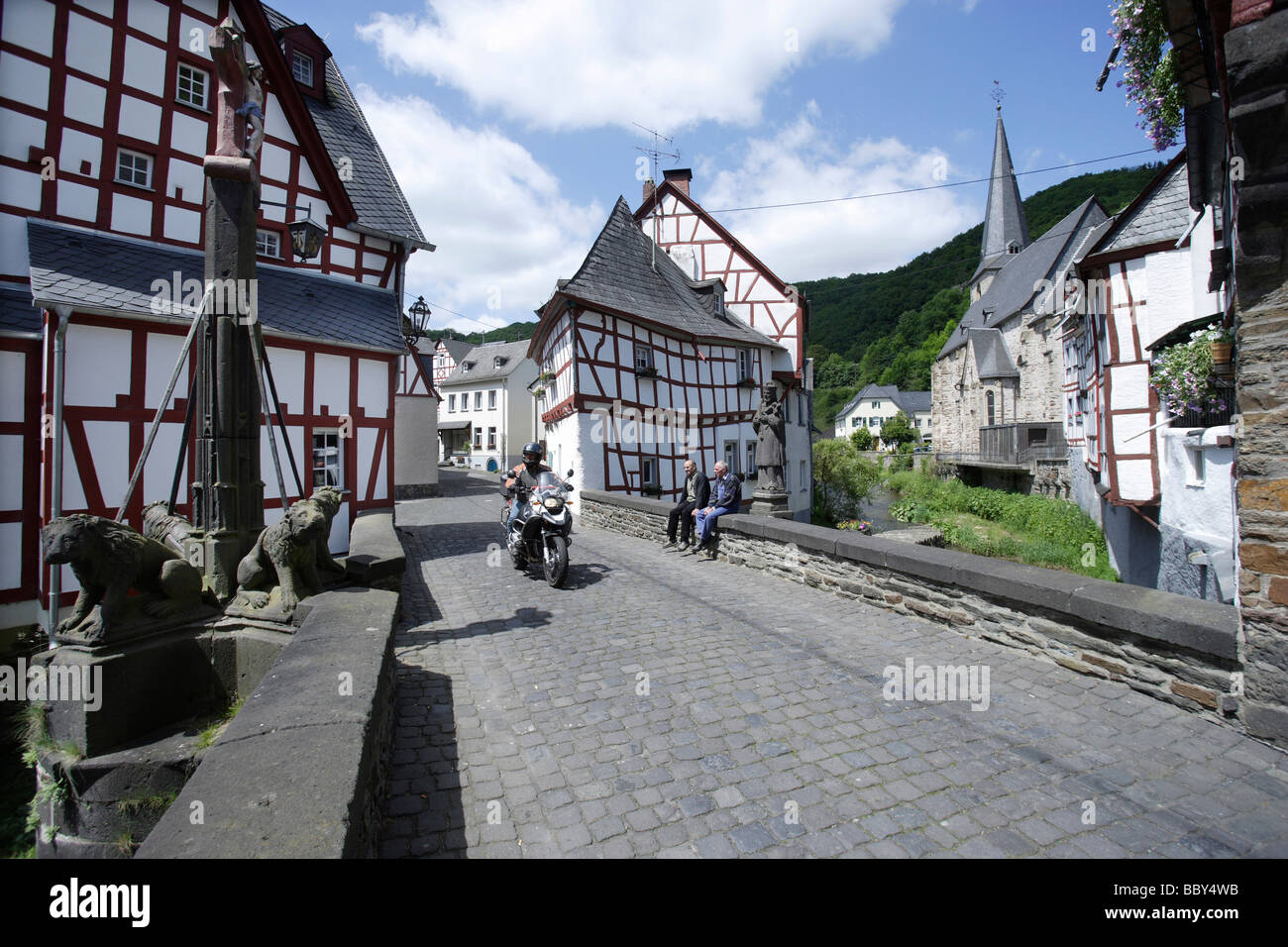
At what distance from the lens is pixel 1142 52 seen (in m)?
7.46

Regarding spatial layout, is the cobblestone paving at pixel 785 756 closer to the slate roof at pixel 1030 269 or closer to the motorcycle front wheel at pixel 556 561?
the motorcycle front wheel at pixel 556 561

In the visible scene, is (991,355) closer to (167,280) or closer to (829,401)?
(167,280)

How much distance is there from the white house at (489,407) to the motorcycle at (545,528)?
27060mm

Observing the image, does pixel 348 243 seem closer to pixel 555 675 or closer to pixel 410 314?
pixel 410 314

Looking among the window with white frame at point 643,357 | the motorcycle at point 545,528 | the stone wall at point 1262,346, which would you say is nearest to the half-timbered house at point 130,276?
the motorcycle at point 545,528

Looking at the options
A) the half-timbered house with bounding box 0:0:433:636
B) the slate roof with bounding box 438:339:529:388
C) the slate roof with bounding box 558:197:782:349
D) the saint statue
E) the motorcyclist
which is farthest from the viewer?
the slate roof with bounding box 438:339:529:388

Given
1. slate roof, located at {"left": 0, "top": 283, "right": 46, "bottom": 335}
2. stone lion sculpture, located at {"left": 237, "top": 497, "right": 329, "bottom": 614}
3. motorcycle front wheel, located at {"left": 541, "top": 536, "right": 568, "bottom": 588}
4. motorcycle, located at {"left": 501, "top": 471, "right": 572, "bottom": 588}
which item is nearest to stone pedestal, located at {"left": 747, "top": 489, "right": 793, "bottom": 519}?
motorcycle, located at {"left": 501, "top": 471, "right": 572, "bottom": 588}

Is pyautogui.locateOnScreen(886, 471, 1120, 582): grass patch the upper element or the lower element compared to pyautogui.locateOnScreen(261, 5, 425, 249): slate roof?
lower

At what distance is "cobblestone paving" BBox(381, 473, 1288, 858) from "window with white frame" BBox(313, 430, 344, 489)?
227 inches

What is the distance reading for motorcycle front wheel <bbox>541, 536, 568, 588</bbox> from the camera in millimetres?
7434

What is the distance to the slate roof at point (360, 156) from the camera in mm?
12203

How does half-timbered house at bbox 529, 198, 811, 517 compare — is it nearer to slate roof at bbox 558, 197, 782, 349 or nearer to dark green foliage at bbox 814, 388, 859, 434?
slate roof at bbox 558, 197, 782, 349
